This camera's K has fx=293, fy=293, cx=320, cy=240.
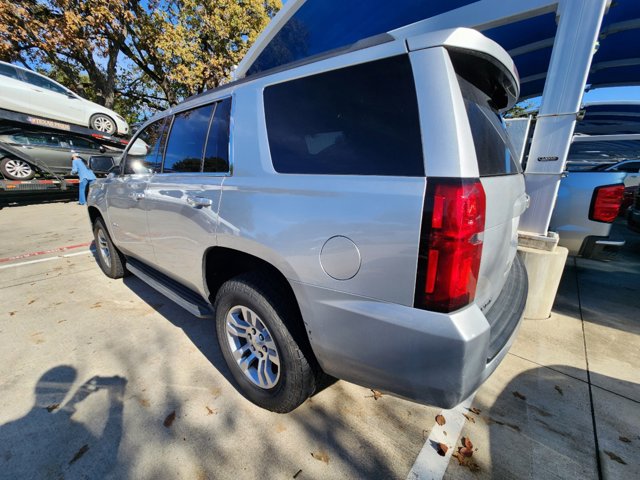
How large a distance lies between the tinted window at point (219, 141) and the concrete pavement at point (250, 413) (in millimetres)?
1554

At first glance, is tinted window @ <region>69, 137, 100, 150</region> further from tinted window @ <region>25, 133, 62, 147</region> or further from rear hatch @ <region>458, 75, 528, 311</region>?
rear hatch @ <region>458, 75, 528, 311</region>

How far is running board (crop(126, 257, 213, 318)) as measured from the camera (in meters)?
2.27

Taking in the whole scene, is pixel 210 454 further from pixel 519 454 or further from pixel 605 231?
pixel 605 231

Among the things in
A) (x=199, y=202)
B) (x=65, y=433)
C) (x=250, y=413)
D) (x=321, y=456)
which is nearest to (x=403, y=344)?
(x=321, y=456)

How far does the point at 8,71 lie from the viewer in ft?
27.5

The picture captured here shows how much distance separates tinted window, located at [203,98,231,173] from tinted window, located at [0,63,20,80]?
1079 cm

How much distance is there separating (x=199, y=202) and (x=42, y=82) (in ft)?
38.0

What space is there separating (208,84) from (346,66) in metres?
15.4

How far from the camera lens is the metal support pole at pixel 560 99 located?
252 cm

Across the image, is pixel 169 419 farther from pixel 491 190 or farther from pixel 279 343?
pixel 491 190

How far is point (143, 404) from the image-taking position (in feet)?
6.40

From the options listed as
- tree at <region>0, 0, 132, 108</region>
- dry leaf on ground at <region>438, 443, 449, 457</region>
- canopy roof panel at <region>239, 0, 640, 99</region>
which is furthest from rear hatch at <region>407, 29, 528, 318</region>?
tree at <region>0, 0, 132, 108</region>

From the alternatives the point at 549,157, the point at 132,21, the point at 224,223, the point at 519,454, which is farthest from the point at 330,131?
the point at 132,21

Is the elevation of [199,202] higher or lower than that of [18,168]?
lower
